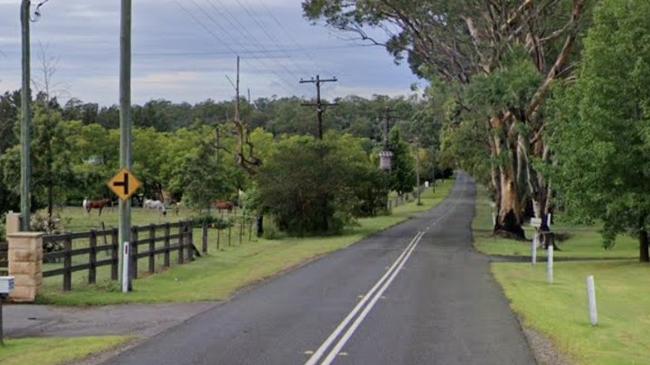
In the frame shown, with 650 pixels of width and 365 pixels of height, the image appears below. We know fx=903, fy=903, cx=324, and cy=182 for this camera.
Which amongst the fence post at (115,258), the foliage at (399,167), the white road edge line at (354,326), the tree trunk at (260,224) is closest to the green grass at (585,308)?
the white road edge line at (354,326)

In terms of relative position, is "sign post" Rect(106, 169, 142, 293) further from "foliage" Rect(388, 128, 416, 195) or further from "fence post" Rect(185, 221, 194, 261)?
"foliage" Rect(388, 128, 416, 195)

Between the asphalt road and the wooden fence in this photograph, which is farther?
the wooden fence

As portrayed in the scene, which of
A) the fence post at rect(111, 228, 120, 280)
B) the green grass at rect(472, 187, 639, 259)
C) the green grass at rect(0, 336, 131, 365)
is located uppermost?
the fence post at rect(111, 228, 120, 280)

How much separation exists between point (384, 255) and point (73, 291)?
50.6 ft

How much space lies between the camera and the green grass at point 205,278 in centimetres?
1880

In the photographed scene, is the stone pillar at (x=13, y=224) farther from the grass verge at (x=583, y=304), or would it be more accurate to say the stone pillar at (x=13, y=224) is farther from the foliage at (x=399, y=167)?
the foliage at (x=399, y=167)

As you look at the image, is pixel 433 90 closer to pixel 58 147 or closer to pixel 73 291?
pixel 58 147

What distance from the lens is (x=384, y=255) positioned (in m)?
32.9

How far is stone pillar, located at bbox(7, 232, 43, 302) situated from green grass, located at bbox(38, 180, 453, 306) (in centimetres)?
32

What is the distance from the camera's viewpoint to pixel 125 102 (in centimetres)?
2153

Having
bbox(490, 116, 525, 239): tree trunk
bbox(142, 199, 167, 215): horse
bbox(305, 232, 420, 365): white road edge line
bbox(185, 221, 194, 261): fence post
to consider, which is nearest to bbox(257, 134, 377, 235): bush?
bbox(490, 116, 525, 239): tree trunk

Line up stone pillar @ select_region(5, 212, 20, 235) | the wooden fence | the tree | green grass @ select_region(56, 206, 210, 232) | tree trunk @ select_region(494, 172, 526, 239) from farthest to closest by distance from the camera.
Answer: tree trunk @ select_region(494, 172, 526, 239)
green grass @ select_region(56, 206, 210, 232)
the tree
stone pillar @ select_region(5, 212, 20, 235)
the wooden fence

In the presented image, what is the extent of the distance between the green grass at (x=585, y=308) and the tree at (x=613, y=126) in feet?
7.32

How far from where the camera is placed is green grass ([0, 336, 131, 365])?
11.5 meters
